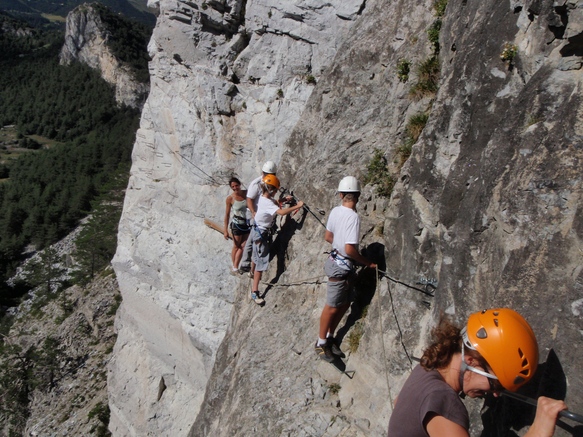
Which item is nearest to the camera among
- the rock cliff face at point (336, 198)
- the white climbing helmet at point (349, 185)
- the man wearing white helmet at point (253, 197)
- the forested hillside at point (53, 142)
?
the rock cliff face at point (336, 198)

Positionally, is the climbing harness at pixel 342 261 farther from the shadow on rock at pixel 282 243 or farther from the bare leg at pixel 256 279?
the bare leg at pixel 256 279

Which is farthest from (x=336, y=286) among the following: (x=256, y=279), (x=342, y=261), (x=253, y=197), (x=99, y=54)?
(x=99, y=54)

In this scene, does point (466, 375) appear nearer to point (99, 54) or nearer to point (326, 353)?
point (326, 353)

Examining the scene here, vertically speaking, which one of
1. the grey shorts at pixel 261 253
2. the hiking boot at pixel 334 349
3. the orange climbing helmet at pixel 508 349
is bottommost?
the hiking boot at pixel 334 349

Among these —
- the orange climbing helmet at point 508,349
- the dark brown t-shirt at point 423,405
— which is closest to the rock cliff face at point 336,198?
the orange climbing helmet at point 508,349

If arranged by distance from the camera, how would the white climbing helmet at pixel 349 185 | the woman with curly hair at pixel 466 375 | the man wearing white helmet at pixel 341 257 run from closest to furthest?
the woman with curly hair at pixel 466 375
the man wearing white helmet at pixel 341 257
the white climbing helmet at pixel 349 185

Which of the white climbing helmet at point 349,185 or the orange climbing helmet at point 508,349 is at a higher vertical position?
the white climbing helmet at point 349,185

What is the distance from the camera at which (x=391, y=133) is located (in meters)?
7.53

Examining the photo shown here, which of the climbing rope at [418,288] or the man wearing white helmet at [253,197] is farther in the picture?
the man wearing white helmet at [253,197]

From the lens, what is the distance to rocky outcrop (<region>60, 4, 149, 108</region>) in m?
105

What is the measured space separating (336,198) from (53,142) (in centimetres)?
11981

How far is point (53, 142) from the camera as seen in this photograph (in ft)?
369

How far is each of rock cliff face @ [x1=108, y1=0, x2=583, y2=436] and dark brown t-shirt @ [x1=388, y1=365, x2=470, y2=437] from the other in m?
1.04

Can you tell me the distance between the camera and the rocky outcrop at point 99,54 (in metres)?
105
